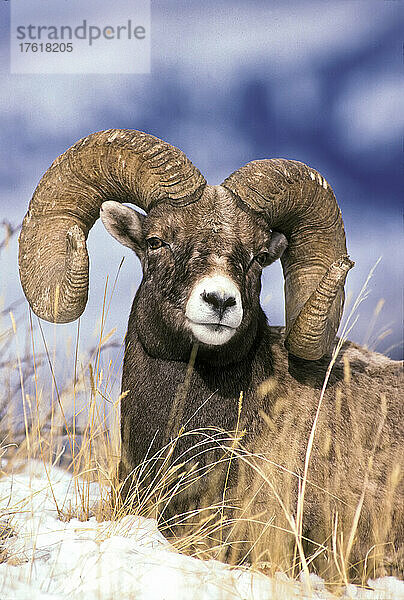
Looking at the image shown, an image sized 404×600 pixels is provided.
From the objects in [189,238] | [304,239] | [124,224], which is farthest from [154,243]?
[304,239]

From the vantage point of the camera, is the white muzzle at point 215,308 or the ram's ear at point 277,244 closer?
the white muzzle at point 215,308

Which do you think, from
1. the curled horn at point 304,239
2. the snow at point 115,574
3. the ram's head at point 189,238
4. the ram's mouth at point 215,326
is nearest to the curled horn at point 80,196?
the ram's head at point 189,238

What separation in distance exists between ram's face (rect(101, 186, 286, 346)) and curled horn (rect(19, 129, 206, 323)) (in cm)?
18

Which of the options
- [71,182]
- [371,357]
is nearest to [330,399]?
[371,357]

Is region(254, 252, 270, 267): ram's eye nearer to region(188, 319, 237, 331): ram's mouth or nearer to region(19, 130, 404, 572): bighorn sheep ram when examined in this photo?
region(19, 130, 404, 572): bighorn sheep ram

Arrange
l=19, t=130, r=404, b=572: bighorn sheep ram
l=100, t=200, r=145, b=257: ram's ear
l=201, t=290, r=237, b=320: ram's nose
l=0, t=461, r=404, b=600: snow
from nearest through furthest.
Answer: l=0, t=461, r=404, b=600: snow, l=201, t=290, r=237, b=320: ram's nose, l=19, t=130, r=404, b=572: bighorn sheep ram, l=100, t=200, r=145, b=257: ram's ear

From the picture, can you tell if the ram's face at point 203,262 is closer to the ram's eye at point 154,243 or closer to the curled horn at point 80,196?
the ram's eye at point 154,243

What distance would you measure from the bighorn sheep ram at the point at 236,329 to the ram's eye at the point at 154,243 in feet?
0.06

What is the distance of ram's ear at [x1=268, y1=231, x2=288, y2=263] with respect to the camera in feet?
18.1

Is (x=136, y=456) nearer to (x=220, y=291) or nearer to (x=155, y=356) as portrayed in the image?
(x=155, y=356)

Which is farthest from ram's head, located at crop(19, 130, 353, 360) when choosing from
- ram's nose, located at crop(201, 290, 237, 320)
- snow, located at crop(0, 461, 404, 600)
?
snow, located at crop(0, 461, 404, 600)

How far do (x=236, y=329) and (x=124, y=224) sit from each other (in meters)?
1.54

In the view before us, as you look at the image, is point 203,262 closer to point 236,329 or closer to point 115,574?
point 236,329

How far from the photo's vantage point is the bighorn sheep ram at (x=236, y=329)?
15.2 feet
